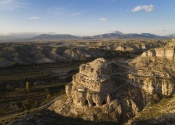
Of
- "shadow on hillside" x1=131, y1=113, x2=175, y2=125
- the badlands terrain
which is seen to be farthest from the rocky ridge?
"shadow on hillside" x1=131, y1=113, x2=175, y2=125

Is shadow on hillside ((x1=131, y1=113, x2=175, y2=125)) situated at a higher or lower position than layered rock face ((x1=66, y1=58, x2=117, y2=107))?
lower

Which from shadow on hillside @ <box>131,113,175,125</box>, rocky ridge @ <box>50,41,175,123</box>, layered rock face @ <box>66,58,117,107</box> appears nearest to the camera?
shadow on hillside @ <box>131,113,175,125</box>

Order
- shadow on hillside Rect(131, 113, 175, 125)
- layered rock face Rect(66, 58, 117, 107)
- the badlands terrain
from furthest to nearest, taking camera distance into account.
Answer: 1. layered rock face Rect(66, 58, 117, 107)
2. the badlands terrain
3. shadow on hillside Rect(131, 113, 175, 125)

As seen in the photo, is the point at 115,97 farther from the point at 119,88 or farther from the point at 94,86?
the point at 94,86

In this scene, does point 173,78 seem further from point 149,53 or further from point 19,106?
point 19,106

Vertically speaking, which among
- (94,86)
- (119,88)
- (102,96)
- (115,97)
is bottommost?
(115,97)

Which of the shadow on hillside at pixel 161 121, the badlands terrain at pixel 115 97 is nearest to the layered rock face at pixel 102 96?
the badlands terrain at pixel 115 97

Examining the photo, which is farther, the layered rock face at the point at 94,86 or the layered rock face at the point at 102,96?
the layered rock face at the point at 94,86

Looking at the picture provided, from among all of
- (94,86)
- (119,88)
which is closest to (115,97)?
(119,88)

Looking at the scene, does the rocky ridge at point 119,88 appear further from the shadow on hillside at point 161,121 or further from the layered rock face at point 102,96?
the shadow on hillside at point 161,121

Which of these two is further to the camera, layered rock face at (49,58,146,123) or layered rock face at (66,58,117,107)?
layered rock face at (66,58,117,107)

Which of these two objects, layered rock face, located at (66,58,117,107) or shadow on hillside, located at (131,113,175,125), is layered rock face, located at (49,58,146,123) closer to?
layered rock face, located at (66,58,117,107)
